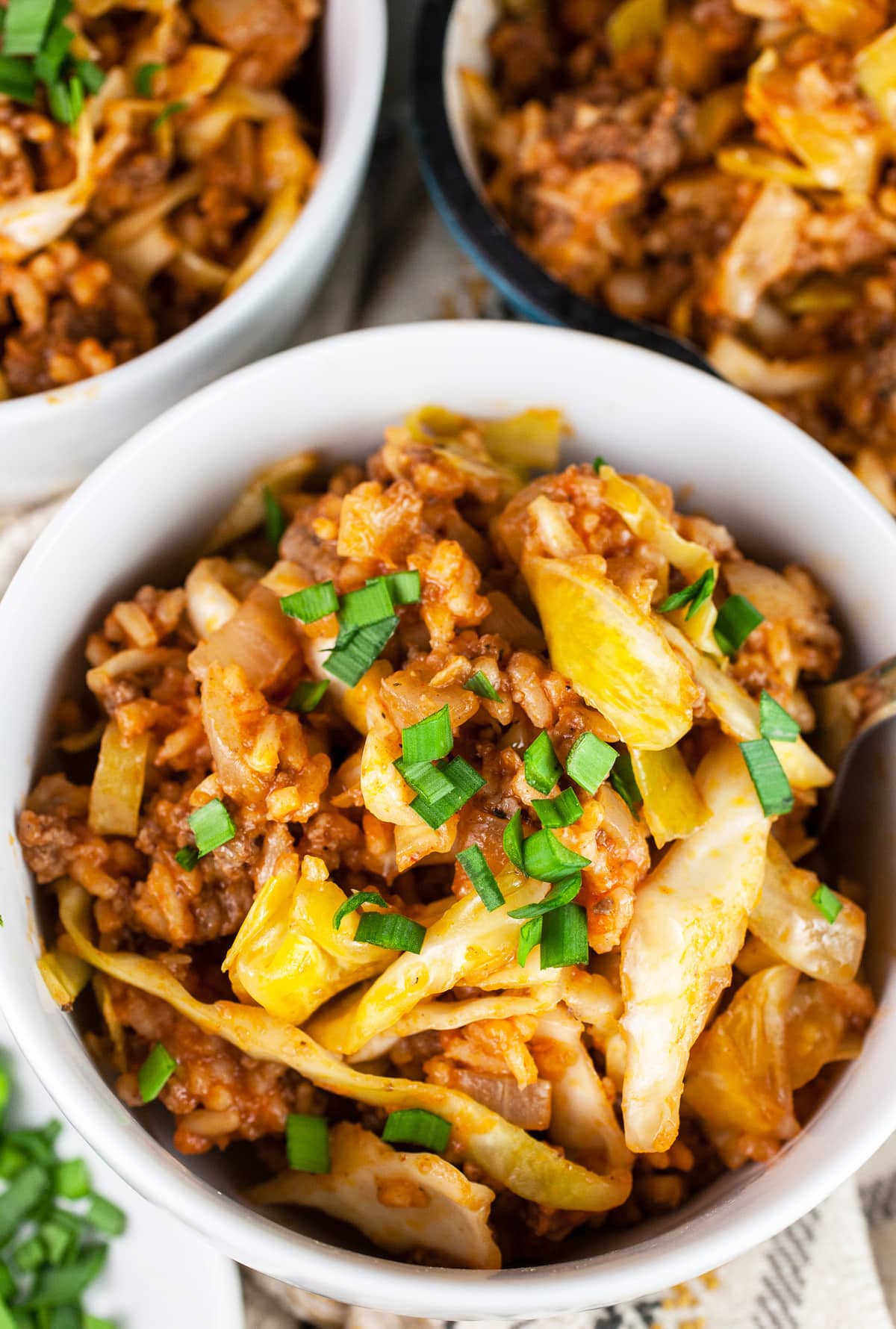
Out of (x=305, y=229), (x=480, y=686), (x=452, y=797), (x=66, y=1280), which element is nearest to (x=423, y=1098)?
(x=452, y=797)

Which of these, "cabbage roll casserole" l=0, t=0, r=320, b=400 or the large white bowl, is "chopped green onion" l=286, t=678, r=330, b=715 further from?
"cabbage roll casserole" l=0, t=0, r=320, b=400

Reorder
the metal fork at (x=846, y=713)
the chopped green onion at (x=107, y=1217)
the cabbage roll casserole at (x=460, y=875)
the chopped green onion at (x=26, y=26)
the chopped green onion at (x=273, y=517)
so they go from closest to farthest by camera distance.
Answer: the cabbage roll casserole at (x=460, y=875)
the metal fork at (x=846, y=713)
the chopped green onion at (x=273, y=517)
the chopped green onion at (x=26, y=26)
the chopped green onion at (x=107, y=1217)

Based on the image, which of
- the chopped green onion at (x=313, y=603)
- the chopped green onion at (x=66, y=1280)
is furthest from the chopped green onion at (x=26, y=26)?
the chopped green onion at (x=66, y=1280)

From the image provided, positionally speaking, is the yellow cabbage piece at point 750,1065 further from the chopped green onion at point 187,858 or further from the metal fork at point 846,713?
the chopped green onion at point 187,858

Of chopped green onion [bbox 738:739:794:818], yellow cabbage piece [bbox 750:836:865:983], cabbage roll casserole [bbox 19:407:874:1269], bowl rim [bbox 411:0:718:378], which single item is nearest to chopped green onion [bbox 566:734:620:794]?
cabbage roll casserole [bbox 19:407:874:1269]

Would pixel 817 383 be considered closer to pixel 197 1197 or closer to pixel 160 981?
pixel 160 981

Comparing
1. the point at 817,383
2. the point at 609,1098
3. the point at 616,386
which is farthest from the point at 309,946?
the point at 817,383
